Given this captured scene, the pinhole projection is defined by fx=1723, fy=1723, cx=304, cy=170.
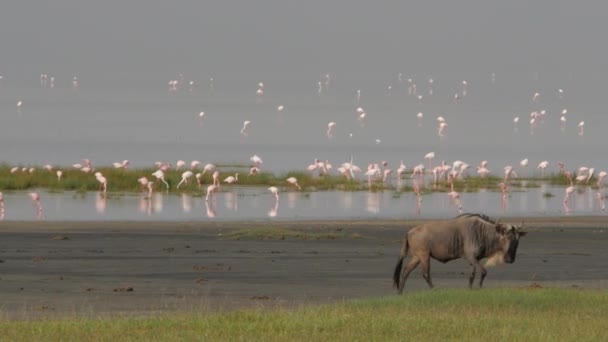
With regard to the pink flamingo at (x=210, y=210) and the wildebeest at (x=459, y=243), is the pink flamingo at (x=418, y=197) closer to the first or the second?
the pink flamingo at (x=210, y=210)

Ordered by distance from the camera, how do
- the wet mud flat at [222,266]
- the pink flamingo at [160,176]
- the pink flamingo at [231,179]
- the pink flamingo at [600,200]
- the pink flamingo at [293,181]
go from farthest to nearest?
the pink flamingo at [231,179] → the pink flamingo at [293,181] → the pink flamingo at [160,176] → the pink flamingo at [600,200] → the wet mud flat at [222,266]

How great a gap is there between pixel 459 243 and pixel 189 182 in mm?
26114

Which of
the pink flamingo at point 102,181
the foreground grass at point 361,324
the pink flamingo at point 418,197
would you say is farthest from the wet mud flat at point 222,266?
the pink flamingo at point 102,181

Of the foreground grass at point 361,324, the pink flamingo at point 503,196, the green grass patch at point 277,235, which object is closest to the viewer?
the foreground grass at point 361,324

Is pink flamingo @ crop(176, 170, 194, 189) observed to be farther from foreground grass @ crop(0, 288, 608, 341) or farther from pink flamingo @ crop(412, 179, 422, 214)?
foreground grass @ crop(0, 288, 608, 341)

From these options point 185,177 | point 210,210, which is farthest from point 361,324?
point 185,177

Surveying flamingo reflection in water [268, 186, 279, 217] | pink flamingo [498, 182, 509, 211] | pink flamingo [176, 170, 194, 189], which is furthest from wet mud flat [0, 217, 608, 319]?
pink flamingo [176, 170, 194, 189]

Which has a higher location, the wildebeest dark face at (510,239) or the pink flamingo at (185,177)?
the pink flamingo at (185,177)

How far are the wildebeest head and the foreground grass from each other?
268cm

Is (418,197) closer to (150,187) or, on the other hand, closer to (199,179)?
(199,179)

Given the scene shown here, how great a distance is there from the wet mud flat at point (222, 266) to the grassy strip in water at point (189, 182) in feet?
39.4

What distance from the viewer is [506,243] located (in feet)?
69.1

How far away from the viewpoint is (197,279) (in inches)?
889

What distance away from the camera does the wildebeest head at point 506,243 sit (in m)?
21.0
